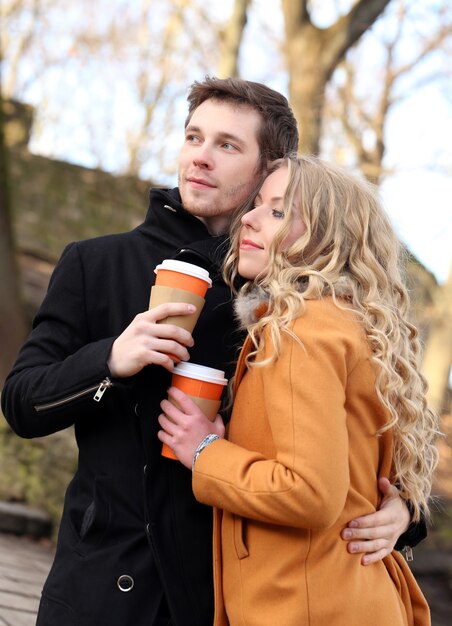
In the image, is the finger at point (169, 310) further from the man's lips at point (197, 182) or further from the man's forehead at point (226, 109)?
the man's forehead at point (226, 109)

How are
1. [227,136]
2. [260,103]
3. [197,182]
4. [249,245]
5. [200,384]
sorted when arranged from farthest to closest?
[260,103], [227,136], [197,182], [249,245], [200,384]

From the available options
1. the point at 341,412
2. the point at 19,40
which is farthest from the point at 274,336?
the point at 19,40

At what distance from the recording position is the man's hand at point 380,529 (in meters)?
2.51

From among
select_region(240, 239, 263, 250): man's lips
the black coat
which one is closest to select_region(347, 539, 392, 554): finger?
the black coat

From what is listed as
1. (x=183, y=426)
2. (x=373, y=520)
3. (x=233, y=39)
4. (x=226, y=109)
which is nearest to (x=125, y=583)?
(x=183, y=426)

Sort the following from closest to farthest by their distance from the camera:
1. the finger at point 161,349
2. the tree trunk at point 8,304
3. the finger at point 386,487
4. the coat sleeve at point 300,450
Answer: the coat sleeve at point 300,450 → the finger at point 161,349 → the finger at point 386,487 → the tree trunk at point 8,304

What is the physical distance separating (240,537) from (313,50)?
7960mm

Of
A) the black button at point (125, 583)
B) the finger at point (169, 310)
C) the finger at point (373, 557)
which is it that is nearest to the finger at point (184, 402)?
the finger at point (169, 310)

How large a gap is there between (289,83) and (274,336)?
793 centimetres

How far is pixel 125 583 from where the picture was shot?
2.58 m

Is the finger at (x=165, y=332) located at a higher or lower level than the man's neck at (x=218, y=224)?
lower

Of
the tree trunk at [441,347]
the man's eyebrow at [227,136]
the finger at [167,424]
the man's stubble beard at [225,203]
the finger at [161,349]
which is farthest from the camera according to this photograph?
the tree trunk at [441,347]

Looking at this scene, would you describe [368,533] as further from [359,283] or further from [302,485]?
[359,283]

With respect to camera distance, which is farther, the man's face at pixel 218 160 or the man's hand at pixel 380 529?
the man's face at pixel 218 160
